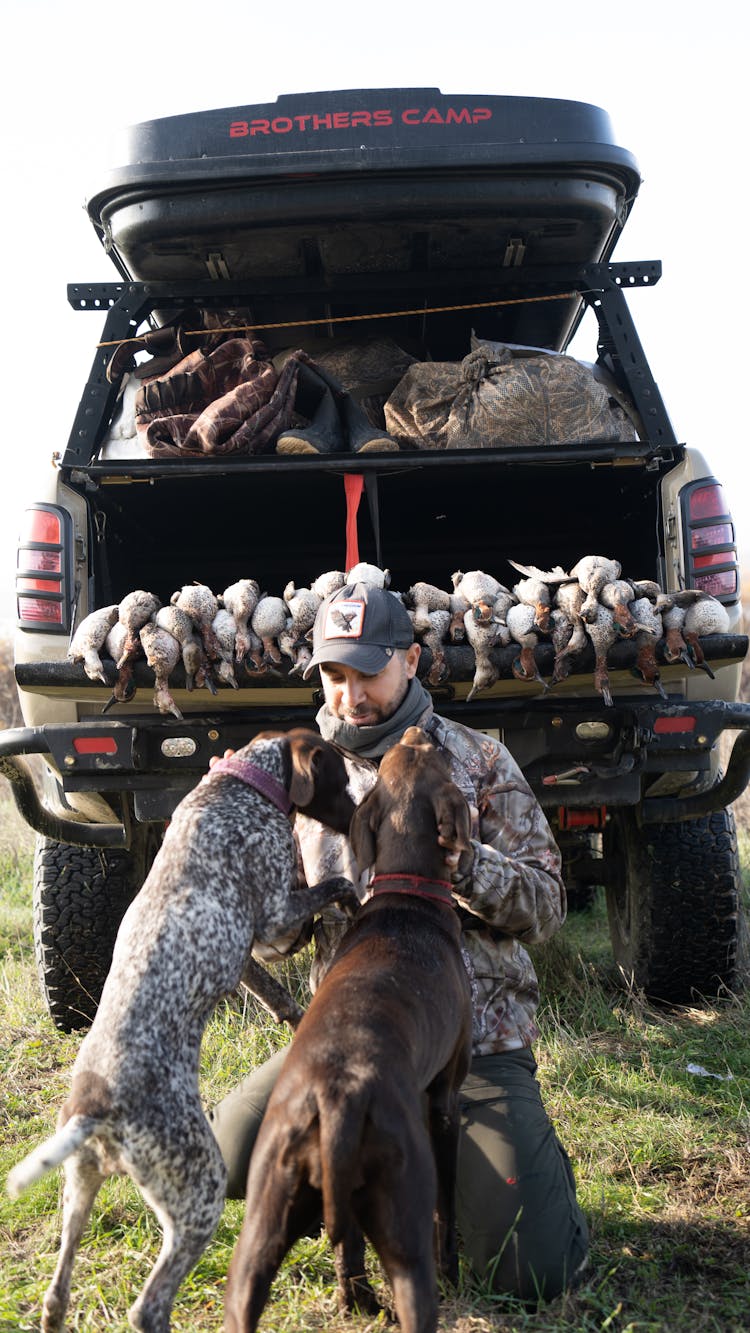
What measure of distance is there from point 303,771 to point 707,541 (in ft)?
6.11

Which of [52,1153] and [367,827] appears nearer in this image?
[52,1153]

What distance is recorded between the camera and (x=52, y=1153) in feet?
8.00

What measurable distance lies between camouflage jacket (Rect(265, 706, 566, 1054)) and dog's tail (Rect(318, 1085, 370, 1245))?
895mm

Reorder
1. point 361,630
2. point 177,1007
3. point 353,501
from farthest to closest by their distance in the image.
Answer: point 353,501
point 361,630
point 177,1007

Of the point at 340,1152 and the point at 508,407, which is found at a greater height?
the point at 508,407

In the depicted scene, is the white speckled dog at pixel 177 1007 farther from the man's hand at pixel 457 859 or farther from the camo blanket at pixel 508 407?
the camo blanket at pixel 508 407

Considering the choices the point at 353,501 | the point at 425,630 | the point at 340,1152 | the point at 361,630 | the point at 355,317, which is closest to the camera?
the point at 340,1152

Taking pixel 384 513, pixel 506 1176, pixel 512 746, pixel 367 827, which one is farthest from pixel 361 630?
pixel 384 513

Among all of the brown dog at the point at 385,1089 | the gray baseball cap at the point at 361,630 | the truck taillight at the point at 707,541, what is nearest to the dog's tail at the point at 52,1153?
the brown dog at the point at 385,1089

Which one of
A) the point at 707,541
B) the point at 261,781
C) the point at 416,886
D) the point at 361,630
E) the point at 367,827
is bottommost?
the point at 416,886

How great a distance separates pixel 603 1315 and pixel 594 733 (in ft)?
5.89

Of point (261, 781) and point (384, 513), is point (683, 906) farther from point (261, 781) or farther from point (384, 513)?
point (261, 781)

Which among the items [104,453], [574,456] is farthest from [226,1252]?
[104,453]

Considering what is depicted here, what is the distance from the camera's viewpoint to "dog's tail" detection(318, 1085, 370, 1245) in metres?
2.37
